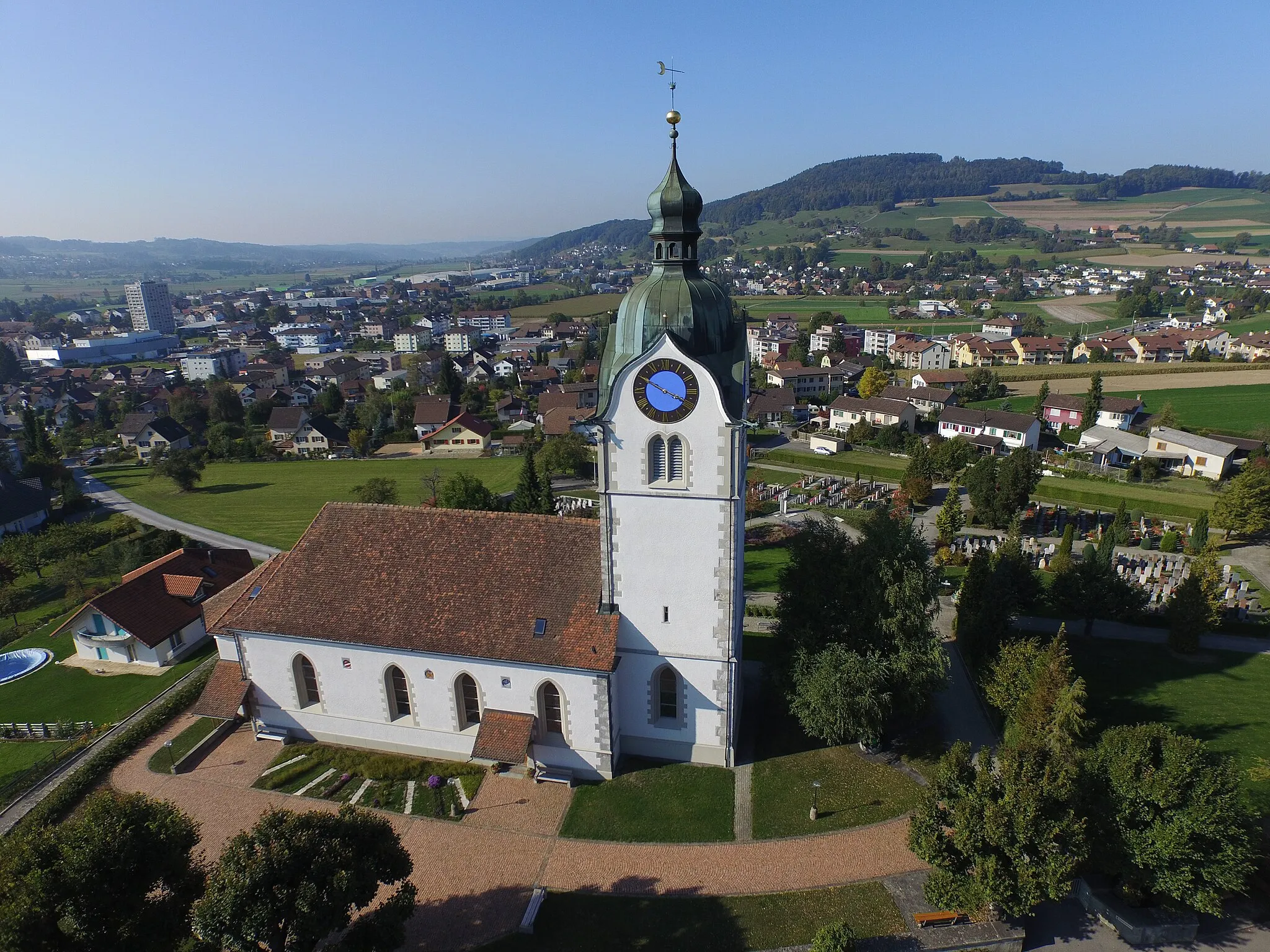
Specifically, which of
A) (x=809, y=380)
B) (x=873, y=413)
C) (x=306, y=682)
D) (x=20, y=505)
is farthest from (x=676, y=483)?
(x=809, y=380)

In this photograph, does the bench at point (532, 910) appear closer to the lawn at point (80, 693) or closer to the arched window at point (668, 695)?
the arched window at point (668, 695)

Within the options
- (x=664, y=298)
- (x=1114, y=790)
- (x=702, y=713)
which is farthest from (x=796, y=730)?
(x=664, y=298)

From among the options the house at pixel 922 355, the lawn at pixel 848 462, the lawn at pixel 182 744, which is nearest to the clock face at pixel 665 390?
the lawn at pixel 182 744

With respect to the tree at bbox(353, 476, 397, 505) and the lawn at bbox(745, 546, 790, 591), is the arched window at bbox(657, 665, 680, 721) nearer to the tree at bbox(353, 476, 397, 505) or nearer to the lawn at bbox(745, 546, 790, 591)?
the lawn at bbox(745, 546, 790, 591)

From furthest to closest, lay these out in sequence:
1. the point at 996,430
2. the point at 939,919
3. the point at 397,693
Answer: the point at 996,430 → the point at 397,693 → the point at 939,919

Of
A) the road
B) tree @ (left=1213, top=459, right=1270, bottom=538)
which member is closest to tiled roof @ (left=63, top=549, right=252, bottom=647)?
the road

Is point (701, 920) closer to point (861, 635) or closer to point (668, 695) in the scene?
point (668, 695)
